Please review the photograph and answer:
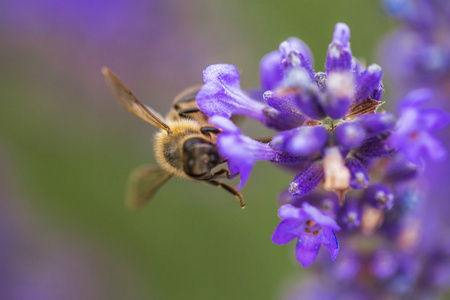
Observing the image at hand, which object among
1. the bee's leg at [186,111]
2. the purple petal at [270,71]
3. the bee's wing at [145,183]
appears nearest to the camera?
the purple petal at [270,71]

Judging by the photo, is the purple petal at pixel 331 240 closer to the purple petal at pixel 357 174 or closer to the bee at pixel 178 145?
the purple petal at pixel 357 174

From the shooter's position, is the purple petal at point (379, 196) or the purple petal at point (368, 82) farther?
the purple petal at point (379, 196)

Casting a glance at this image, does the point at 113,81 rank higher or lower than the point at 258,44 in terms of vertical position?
lower

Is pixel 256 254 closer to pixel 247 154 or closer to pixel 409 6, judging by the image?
pixel 409 6

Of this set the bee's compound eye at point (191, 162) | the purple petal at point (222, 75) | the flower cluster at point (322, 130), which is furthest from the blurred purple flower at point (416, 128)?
the bee's compound eye at point (191, 162)

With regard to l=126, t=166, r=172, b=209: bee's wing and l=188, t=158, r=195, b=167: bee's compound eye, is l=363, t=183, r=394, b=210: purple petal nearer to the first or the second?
l=188, t=158, r=195, b=167: bee's compound eye

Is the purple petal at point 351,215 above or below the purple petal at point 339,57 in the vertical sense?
below

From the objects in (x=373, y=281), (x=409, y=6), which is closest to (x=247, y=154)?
(x=373, y=281)
